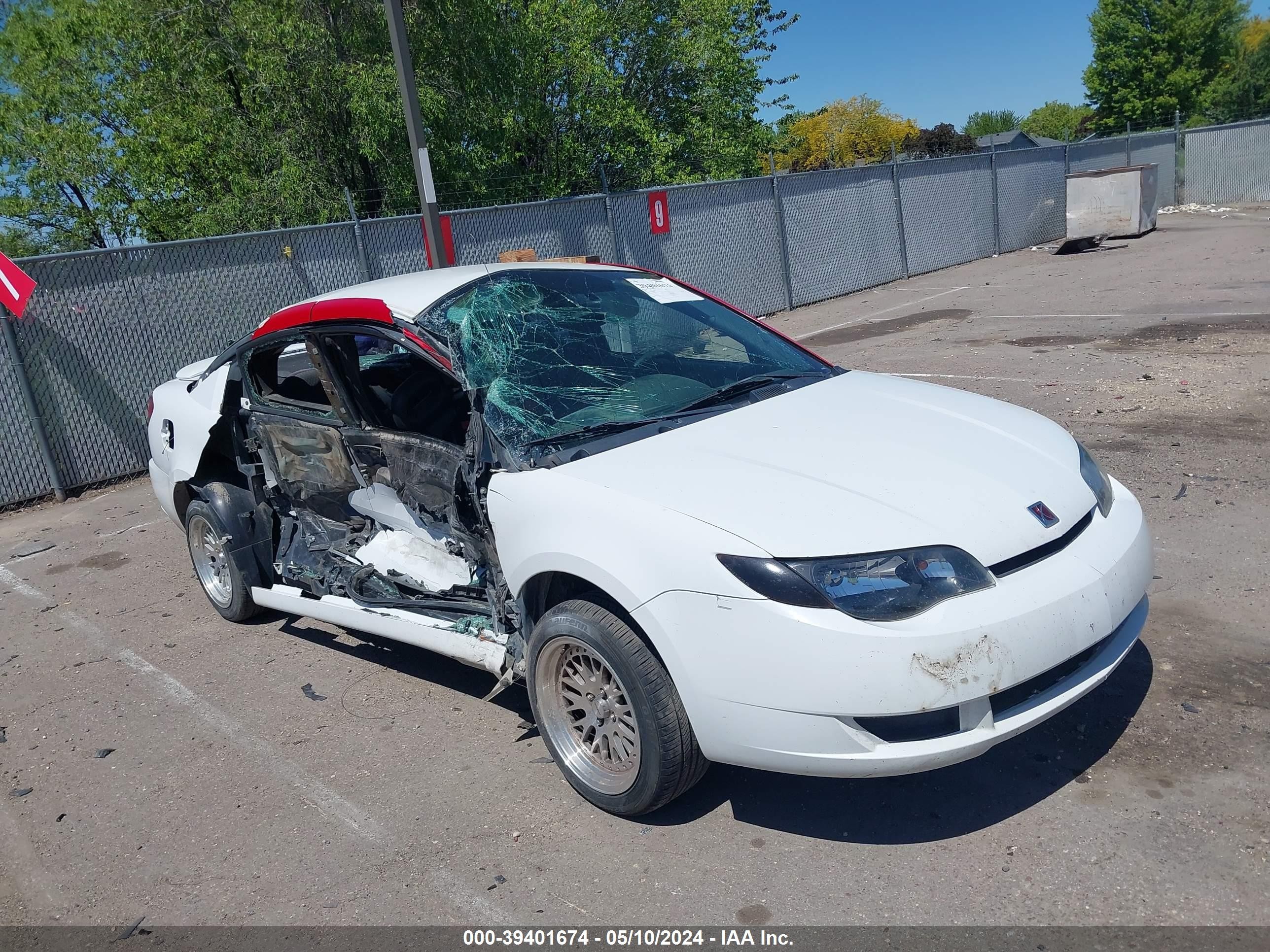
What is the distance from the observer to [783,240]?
16.7m

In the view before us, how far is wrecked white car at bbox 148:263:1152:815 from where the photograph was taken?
2.75 m

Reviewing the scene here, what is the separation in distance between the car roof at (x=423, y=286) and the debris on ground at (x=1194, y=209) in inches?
1079

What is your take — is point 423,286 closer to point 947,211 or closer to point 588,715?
point 588,715

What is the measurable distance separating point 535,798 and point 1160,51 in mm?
63050

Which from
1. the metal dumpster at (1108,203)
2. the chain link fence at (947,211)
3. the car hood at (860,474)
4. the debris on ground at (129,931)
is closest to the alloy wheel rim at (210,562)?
the debris on ground at (129,931)

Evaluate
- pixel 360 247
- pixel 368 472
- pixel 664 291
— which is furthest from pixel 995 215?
pixel 368 472

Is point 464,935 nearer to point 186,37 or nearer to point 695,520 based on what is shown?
point 695,520

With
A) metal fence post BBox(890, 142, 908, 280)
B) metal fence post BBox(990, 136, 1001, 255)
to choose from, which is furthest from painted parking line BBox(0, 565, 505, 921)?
metal fence post BBox(990, 136, 1001, 255)

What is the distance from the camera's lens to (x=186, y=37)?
16.6 metres

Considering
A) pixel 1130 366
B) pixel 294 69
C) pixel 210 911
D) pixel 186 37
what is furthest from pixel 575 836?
pixel 186 37

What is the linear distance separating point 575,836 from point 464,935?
52 cm

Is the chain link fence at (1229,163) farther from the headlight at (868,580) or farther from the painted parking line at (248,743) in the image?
the painted parking line at (248,743)

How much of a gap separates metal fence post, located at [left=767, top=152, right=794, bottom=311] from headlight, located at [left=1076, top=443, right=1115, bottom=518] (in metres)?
13.5

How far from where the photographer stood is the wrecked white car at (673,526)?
2752 millimetres
